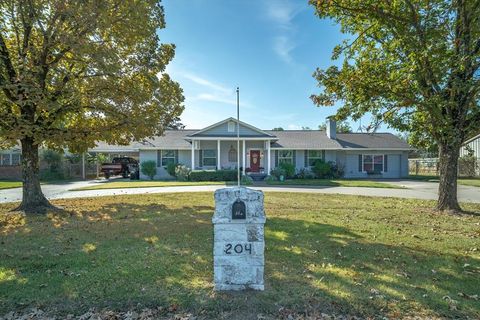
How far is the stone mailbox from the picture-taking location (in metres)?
4.25

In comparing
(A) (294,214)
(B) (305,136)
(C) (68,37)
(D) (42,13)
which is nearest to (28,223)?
(C) (68,37)

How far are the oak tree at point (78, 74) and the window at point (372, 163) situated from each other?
890 inches

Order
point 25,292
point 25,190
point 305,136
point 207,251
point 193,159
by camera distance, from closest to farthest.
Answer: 1. point 25,292
2. point 207,251
3. point 25,190
4. point 193,159
5. point 305,136

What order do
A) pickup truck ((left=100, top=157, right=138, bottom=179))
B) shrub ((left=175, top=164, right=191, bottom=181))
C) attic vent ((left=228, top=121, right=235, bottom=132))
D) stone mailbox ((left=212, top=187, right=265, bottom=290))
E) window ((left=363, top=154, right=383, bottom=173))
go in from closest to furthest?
stone mailbox ((left=212, top=187, right=265, bottom=290))
shrub ((left=175, top=164, right=191, bottom=181))
attic vent ((left=228, top=121, right=235, bottom=132))
pickup truck ((left=100, top=157, right=138, bottom=179))
window ((left=363, top=154, right=383, bottom=173))

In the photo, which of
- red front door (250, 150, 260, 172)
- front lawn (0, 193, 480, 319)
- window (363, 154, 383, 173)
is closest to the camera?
front lawn (0, 193, 480, 319)

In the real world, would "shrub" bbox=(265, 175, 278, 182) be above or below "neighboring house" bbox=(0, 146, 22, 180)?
below

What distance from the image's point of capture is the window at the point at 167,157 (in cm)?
2816

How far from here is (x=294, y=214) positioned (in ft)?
33.5

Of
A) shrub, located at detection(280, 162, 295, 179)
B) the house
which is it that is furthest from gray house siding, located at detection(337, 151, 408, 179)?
shrub, located at detection(280, 162, 295, 179)

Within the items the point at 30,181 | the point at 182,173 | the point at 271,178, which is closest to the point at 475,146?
the point at 271,178

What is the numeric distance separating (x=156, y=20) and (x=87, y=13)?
271 cm

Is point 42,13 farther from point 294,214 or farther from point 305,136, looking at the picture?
point 305,136

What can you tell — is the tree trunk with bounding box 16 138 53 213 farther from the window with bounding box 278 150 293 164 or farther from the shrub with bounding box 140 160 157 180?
the window with bounding box 278 150 293 164

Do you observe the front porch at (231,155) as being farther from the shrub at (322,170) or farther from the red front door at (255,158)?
the shrub at (322,170)
